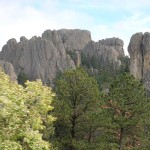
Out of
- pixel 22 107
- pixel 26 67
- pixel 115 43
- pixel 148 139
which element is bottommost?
pixel 148 139

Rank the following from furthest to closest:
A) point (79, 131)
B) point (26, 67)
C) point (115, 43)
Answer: point (115, 43) → point (26, 67) → point (79, 131)

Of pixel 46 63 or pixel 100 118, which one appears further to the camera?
pixel 46 63

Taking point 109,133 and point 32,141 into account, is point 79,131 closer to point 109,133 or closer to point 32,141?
point 109,133

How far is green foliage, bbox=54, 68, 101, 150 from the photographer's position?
120 ft

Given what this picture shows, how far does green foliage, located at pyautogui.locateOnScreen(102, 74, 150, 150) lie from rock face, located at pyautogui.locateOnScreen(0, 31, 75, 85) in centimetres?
8295

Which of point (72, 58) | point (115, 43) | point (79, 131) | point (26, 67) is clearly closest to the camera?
point (79, 131)

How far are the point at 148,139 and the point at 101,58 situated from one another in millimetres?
104329

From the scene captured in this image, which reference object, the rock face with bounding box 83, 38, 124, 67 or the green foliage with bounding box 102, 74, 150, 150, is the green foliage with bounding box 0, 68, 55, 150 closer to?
the green foliage with bounding box 102, 74, 150, 150

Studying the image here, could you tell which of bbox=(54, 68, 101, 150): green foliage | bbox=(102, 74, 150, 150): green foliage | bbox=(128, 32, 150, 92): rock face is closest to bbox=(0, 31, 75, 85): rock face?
bbox=(128, 32, 150, 92): rock face

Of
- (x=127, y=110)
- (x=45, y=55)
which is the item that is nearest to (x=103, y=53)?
(x=45, y=55)

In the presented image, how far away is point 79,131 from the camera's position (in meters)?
38.6

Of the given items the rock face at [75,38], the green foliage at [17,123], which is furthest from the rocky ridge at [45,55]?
the green foliage at [17,123]

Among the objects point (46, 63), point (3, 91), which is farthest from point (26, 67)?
point (3, 91)

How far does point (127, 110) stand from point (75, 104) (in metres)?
5.75
